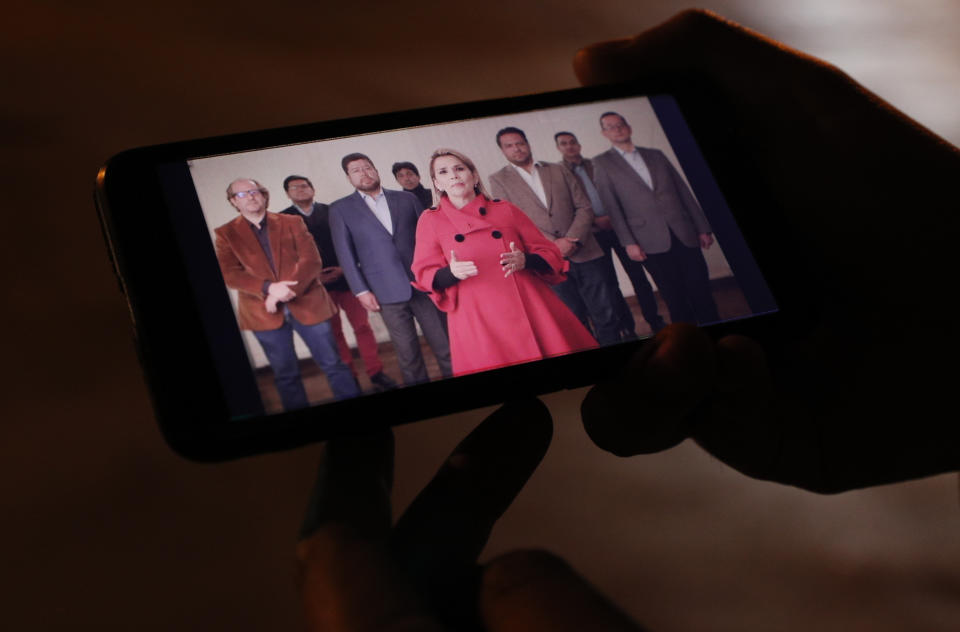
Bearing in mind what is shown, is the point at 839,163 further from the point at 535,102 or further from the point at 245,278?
Answer: the point at 245,278

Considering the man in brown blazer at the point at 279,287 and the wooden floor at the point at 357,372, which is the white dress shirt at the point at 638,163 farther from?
the man in brown blazer at the point at 279,287

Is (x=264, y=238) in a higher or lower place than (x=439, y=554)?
higher

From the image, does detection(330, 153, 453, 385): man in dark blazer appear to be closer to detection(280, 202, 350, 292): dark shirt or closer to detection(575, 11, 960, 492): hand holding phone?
detection(280, 202, 350, 292): dark shirt

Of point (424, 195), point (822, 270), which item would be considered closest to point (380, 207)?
point (424, 195)

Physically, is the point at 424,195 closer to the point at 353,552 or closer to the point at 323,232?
the point at 323,232

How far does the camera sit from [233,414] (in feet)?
1.01

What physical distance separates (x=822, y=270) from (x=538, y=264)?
0.72 feet

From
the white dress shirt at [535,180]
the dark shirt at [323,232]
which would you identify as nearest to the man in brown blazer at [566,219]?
the white dress shirt at [535,180]

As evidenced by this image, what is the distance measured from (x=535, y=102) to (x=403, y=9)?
0.39m

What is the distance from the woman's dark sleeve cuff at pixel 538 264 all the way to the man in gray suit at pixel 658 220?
0.16 ft

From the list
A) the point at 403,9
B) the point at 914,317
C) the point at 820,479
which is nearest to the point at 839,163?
the point at 914,317

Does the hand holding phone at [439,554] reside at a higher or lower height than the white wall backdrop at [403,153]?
lower

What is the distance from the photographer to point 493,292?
13.9 inches

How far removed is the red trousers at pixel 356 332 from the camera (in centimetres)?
33
